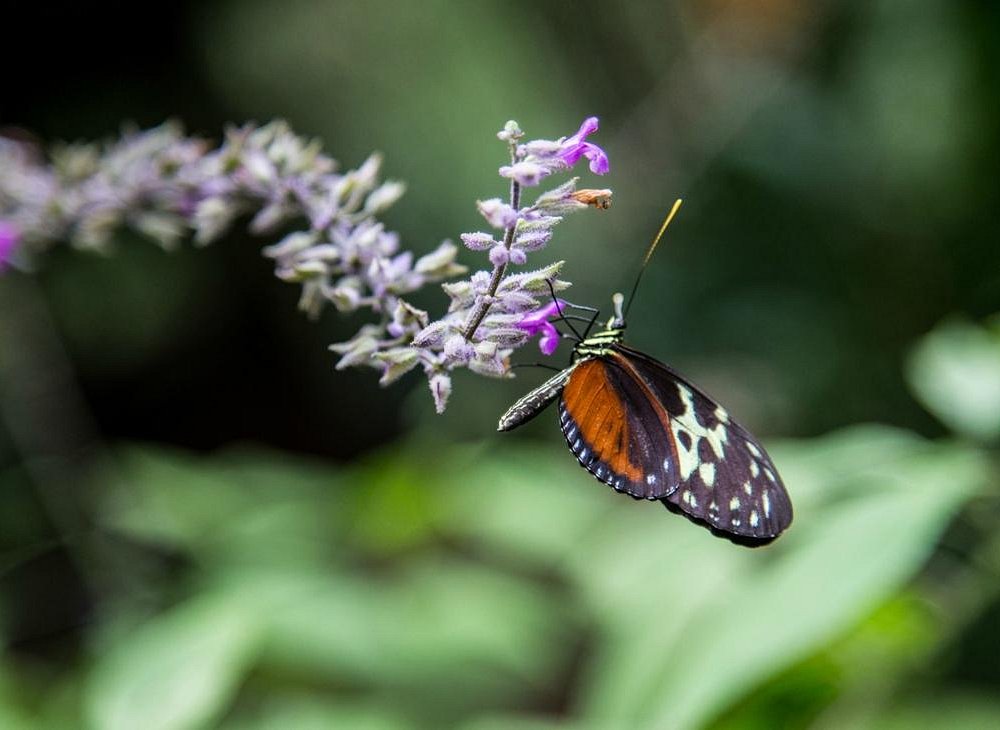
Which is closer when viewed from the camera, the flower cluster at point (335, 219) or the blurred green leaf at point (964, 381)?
the flower cluster at point (335, 219)

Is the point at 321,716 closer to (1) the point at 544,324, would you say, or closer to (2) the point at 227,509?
(2) the point at 227,509

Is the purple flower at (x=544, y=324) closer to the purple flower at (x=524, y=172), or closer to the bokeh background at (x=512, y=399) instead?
the purple flower at (x=524, y=172)

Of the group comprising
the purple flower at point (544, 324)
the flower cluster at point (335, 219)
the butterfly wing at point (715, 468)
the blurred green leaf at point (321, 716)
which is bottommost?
the blurred green leaf at point (321, 716)

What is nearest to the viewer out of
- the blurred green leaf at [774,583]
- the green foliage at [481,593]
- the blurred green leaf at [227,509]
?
the blurred green leaf at [774,583]

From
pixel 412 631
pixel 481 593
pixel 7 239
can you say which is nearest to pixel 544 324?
pixel 7 239

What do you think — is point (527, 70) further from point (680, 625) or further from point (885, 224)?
point (680, 625)

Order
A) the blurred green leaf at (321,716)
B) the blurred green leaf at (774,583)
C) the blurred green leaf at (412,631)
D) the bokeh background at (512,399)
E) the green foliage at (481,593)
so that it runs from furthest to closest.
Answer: the blurred green leaf at (412,631)
the blurred green leaf at (321,716)
the bokeh background at (512,399)
the green foliage at (481,593)
the blurred green leaf at (774,583)

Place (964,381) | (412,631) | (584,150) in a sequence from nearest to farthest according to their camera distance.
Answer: (584,150) → (964,381) → (412,631)

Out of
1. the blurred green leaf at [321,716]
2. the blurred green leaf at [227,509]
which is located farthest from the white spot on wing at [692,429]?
the blurred green leaf at [227,509]
